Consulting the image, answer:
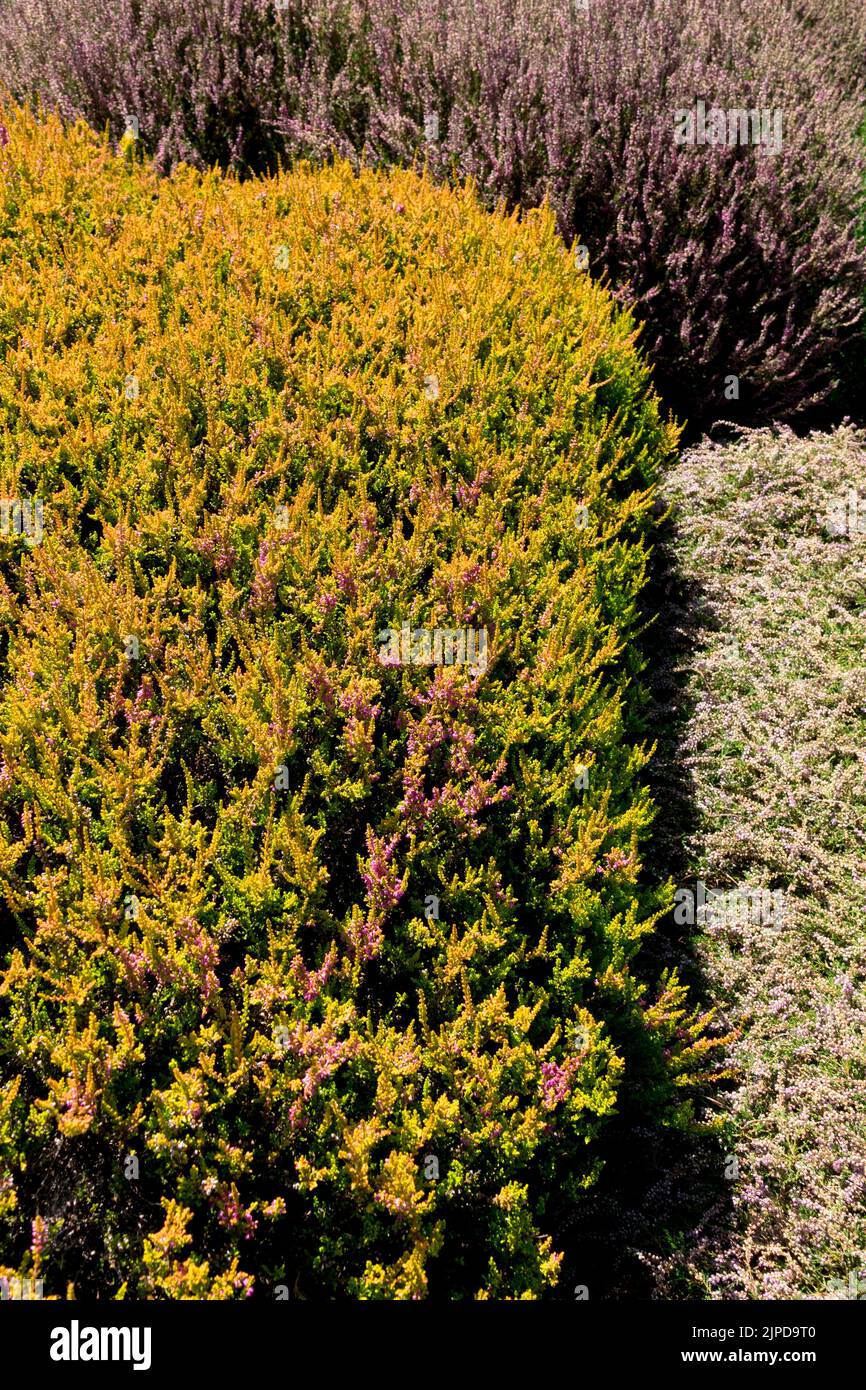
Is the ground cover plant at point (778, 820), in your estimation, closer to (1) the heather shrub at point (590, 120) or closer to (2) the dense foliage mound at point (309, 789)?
(2) the dense foliage mound at point (309, 789)

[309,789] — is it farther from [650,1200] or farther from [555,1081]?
[650,1200]

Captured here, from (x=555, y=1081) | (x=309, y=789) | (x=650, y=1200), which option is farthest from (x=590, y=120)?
(x=650, y=1200)

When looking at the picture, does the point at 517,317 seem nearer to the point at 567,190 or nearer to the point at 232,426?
the point at 232,426

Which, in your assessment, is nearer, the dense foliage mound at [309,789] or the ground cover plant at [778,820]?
the dense foliage mound at [309,789]

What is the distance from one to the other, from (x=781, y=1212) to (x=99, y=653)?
7.32ft

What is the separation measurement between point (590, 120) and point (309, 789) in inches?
159

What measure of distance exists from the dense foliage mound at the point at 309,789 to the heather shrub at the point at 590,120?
149cm

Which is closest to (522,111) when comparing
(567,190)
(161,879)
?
(567,190)

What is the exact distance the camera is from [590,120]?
4930 millimetres

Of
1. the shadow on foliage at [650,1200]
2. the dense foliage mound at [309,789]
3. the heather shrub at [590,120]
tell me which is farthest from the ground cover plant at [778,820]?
the heather shrub at [590,120]

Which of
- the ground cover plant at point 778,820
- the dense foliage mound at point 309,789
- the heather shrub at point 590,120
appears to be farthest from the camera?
the heather shrub at point 590,120

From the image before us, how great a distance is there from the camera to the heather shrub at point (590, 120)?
16.0ft

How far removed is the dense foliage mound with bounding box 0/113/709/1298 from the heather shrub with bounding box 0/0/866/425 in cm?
149
